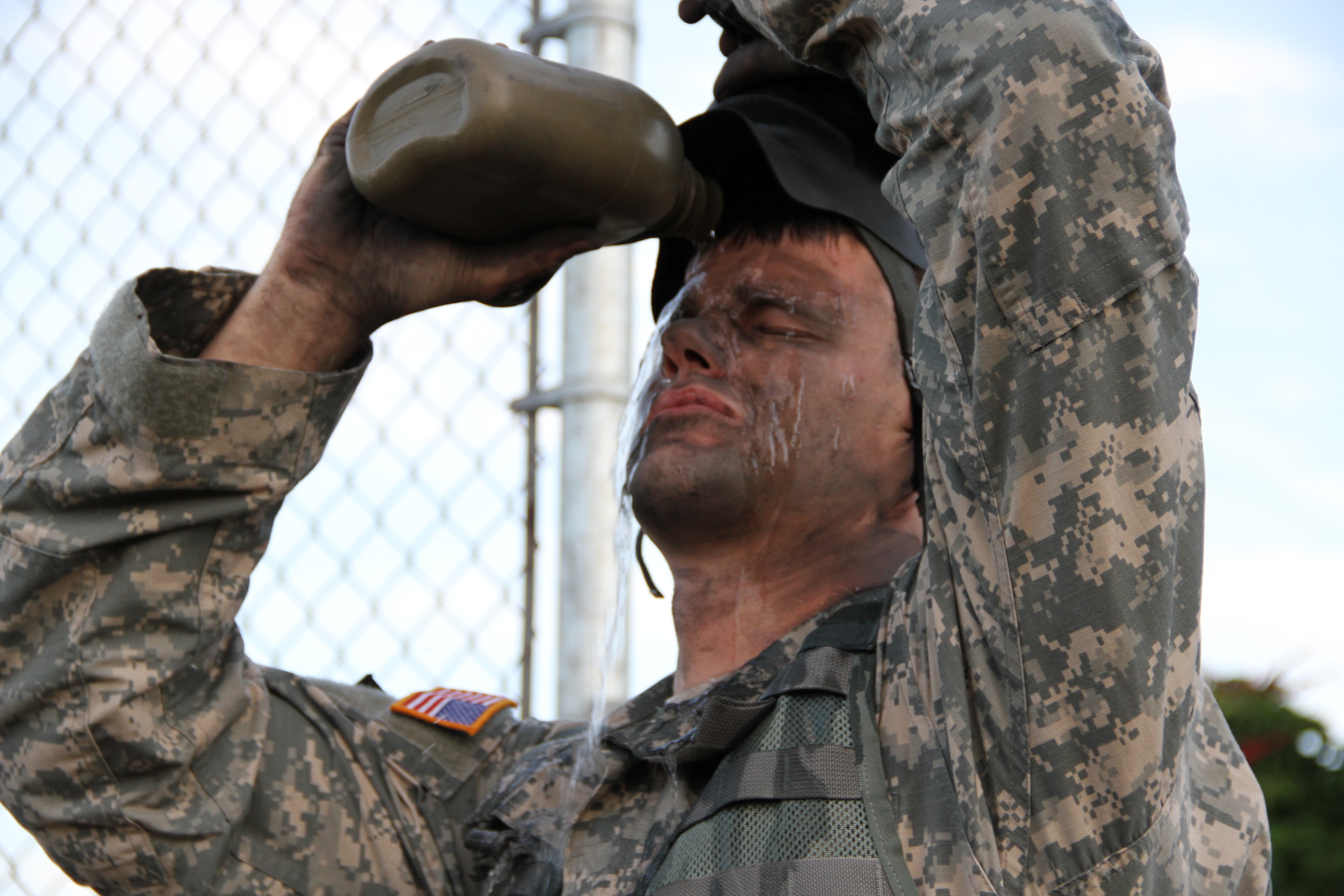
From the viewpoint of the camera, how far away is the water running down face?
1.87m

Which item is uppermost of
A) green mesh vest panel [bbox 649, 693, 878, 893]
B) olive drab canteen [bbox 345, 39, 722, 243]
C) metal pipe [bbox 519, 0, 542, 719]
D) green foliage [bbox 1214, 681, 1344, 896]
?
olive drab canteen [bbox 345, 39, 722, 243]

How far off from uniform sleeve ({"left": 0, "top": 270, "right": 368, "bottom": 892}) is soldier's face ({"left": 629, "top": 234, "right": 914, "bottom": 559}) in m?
0.51

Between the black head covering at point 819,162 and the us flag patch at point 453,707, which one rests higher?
the black head covering at point 819,162

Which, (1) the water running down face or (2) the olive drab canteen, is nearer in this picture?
(2) the olive drab canteen

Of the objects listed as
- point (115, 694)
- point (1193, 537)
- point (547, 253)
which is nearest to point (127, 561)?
point (115, 694)

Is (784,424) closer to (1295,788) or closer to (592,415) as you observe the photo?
(592,415)

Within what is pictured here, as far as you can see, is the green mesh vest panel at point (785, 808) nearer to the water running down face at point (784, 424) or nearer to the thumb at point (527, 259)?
the water running down face at point (784, 424)

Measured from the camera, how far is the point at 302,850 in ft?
5.83

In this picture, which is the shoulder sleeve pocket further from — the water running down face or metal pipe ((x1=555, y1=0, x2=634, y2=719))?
metal pipe ((x1=555, y1=0, x2=634, y2=719))

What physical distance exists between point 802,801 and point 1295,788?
9.88ft

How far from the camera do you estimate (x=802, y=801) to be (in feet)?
4.27

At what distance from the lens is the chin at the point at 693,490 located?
1844 mm

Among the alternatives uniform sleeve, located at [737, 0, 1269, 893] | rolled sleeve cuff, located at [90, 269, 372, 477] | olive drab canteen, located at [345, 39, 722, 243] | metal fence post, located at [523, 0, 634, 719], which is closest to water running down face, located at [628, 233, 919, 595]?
metal fence post, located at [523, 0, 634, 719]

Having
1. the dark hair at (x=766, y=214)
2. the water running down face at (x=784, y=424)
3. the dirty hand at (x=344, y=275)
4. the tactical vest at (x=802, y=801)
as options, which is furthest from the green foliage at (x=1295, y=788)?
the dirty hand at (x=344, y=275)
